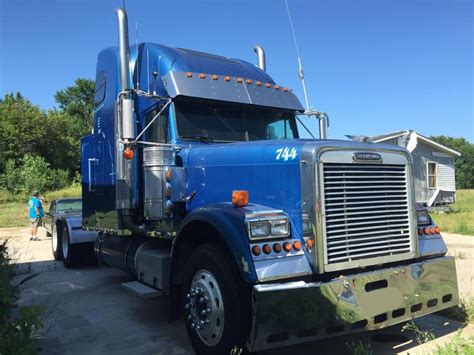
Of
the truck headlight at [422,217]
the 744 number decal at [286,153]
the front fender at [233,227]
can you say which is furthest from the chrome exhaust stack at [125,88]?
the truck headlight at [422,217]

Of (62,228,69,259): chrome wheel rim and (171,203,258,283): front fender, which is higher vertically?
(171,203,258,283): front fender

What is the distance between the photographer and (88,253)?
9703 mm

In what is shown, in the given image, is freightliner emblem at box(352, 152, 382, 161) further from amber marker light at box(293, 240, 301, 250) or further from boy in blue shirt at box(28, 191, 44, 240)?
boy in blue shirt at box(28, 191, 44, 240)

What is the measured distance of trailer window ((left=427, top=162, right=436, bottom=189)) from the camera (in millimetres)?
24344

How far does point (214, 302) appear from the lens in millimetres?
4062

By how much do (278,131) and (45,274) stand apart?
579 cm

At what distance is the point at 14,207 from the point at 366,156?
1169 inches

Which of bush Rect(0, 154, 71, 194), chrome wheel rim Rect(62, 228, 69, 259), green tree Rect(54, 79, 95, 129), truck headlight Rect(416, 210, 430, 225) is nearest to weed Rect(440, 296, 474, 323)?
truck headlight Rect(416, 210, 430, 225)

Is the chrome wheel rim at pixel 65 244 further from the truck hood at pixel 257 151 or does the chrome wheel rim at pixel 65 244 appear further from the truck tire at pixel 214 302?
the truck tire at pixel 214 302

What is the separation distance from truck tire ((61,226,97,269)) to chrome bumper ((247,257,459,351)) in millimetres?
6777

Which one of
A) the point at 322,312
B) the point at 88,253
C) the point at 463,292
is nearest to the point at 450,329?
the point at 463,292

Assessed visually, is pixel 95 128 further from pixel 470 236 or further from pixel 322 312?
pixel 470 236

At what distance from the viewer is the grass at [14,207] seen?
22156 mm

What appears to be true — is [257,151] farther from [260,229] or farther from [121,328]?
[121,328]
